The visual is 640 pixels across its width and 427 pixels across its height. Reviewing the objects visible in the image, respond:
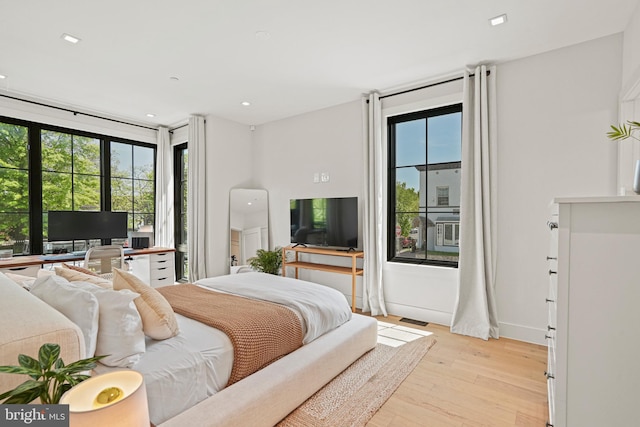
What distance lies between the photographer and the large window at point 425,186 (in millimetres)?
3590

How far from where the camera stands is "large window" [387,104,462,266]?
141 inches

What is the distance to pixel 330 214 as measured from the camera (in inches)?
Result: 167

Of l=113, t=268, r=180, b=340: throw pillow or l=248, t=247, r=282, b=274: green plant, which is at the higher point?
l=113, t=268, r=180, b=340: throw pillow

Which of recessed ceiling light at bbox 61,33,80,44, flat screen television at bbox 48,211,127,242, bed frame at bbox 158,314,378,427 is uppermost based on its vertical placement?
recessed ceiling light at bbox 61,33,80,44

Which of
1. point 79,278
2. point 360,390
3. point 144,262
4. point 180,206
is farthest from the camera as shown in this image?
point 180,206

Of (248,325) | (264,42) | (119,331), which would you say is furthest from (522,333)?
(264,42)

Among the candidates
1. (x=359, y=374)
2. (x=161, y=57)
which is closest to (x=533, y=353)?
(x=359, y=374)

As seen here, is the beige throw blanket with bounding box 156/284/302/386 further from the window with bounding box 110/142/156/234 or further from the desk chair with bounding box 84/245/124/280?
the window with bounding box 110/142/156/234

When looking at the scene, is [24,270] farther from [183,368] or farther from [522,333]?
[522,333]

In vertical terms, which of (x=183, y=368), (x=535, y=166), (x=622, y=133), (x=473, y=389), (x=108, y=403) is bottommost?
(x=473, y=389)

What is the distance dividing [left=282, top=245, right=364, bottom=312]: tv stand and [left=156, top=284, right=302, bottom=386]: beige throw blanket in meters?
1.72

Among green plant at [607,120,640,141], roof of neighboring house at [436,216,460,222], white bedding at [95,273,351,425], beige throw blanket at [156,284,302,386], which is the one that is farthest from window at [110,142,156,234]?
green plant at [607,120,640,141]

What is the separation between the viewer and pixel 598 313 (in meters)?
1.37

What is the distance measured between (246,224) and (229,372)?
3.46 m
